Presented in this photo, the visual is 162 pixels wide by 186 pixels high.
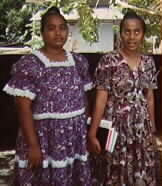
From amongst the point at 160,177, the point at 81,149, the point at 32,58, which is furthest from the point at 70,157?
the point at 160,177

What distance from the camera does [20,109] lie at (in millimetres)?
2746

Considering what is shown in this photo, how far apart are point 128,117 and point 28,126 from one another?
72cm

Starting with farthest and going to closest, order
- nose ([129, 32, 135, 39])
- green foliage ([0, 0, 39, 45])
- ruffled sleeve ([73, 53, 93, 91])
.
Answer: green foliage ([0, 0, 39, 45]) → ruffled sleeve ([73, 53, 93, 91]) → nose ([129, 32, 135, 39])

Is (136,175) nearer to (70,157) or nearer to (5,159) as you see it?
(70,157)

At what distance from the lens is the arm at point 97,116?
296cm

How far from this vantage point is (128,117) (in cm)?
296

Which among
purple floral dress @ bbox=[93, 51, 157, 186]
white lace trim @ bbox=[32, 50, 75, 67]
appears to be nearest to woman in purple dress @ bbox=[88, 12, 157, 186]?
purple floral dress @ bbox=[93, 51, 157, 186]

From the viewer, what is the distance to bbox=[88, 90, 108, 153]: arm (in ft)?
9.71

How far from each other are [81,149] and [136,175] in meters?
0.45

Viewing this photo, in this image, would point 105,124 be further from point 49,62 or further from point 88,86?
point 49,62

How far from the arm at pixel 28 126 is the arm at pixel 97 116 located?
418 mm

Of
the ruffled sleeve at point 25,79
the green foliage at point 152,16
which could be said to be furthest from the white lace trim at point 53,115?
the green foliage at point 152,16

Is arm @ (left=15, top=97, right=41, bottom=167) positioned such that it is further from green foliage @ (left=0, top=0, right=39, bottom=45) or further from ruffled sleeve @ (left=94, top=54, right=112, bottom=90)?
green foliage @ (left=0, top=0, right=39, bottom=45)

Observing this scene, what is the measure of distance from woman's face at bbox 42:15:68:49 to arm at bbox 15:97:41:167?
1.39ft
